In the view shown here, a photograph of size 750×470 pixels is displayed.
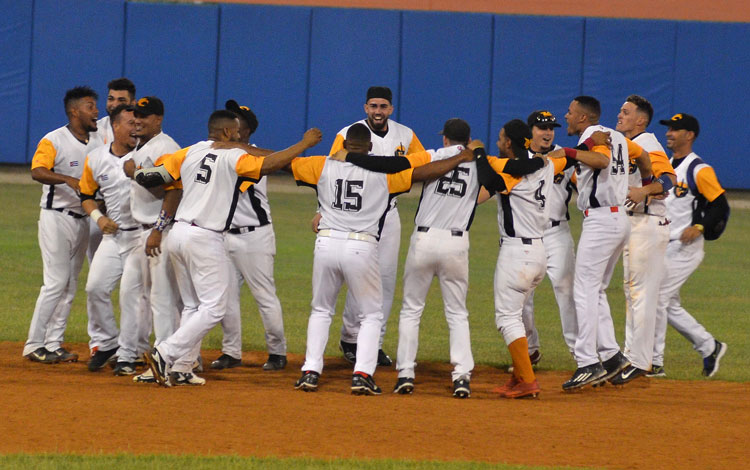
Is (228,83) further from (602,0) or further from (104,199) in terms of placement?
(104,199)

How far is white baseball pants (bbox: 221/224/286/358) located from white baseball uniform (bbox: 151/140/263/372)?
2.91ft

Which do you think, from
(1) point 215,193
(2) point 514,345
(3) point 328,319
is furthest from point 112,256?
(2) point 514,345

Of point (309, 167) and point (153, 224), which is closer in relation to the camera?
point (309, 167)

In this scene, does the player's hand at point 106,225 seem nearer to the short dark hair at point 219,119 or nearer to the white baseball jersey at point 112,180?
the white baseball jersey at point 112,180

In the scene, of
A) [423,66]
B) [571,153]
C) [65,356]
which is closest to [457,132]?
[571,153]

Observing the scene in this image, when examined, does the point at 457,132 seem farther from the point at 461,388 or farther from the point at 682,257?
the point at 682,257

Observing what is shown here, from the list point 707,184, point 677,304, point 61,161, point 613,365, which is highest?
point 707,184

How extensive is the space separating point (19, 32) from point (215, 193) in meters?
18.3

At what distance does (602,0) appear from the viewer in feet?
80.6

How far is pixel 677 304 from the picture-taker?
28.7 feet

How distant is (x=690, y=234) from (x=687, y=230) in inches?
2.0

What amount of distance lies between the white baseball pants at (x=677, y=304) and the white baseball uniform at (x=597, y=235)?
1.00 metres

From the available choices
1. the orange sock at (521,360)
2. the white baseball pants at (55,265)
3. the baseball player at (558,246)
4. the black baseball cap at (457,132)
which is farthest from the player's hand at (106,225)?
the baseball player at (558,246)

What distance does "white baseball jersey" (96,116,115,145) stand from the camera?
8.71 m
